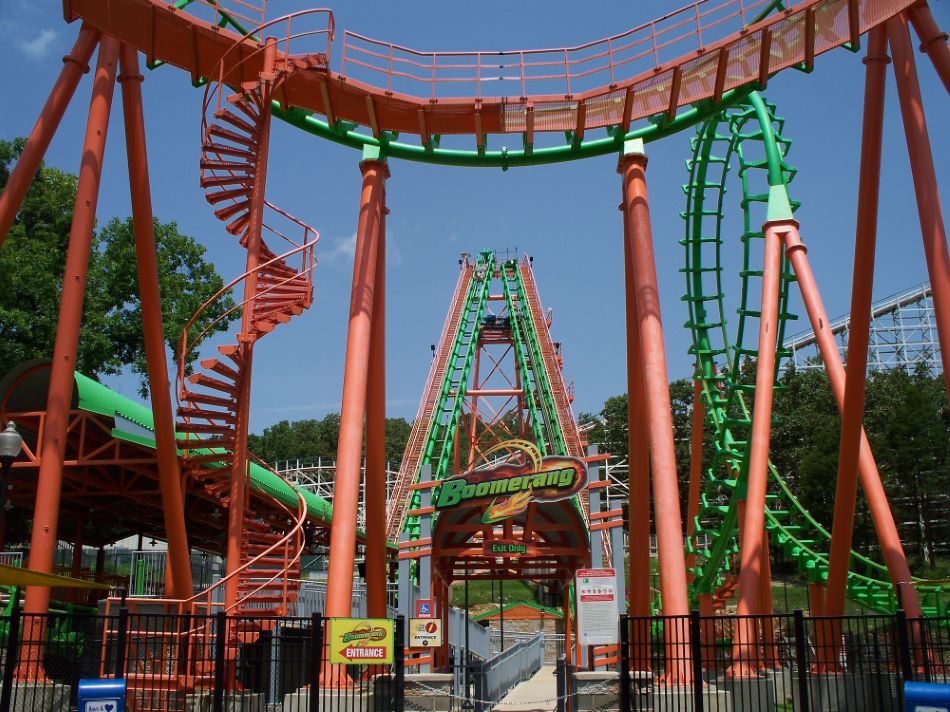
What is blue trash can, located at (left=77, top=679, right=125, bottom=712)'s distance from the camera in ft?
31.2

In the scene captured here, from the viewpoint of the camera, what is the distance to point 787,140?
21234 mm

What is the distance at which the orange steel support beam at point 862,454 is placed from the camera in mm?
14180

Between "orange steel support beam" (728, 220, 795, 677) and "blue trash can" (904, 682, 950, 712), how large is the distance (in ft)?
17.4

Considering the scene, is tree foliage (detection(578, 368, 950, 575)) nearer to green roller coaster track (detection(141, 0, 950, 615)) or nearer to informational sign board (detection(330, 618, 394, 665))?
green roller coaster track (detection(141, 0, 950, 615))

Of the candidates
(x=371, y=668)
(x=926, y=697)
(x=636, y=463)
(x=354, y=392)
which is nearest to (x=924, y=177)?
(x=926, y=697)

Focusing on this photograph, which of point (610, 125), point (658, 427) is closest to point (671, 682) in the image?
point (658, 427)

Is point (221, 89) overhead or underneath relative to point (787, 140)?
underneath

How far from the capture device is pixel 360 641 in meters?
12.3

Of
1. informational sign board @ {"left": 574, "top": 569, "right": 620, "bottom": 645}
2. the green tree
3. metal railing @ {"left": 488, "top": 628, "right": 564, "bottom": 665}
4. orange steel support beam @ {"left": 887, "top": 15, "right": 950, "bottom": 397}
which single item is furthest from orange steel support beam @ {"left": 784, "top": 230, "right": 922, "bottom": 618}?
metal railing @ {"left": 488, "top": 628, "right": 564, "bottom": 665}

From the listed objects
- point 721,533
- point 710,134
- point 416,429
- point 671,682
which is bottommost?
point 671,682

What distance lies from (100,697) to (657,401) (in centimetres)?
904

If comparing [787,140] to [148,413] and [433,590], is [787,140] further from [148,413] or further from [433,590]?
[148,413]

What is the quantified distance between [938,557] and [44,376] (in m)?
43.9

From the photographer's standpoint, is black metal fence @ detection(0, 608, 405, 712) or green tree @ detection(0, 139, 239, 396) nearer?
black metal fence @ detection(0, 608, 405, 712)
